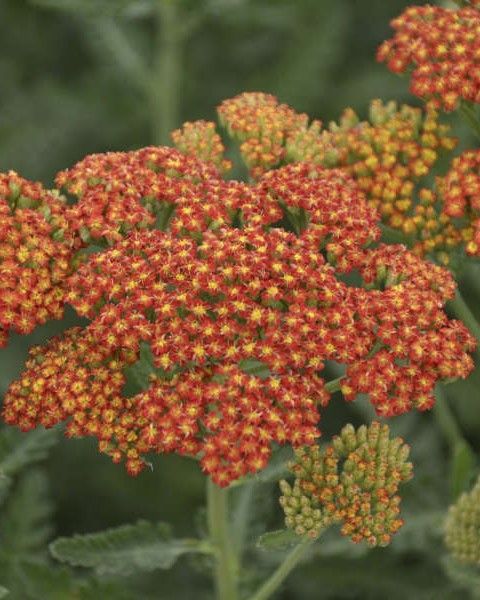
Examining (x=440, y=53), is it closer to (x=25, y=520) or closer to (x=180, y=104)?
(x=25, y=520)

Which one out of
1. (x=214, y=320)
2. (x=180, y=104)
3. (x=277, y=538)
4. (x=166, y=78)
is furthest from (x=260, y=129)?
(x=180, y=104)

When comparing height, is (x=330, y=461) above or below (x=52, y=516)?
below

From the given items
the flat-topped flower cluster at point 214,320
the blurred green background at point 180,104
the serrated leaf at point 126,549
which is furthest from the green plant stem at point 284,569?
the blurred green background at point 180,104

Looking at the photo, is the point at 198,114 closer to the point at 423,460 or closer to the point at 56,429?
the point at 423,460

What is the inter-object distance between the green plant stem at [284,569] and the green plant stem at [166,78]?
3678mm

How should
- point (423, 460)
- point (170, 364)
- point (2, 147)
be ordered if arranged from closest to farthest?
point (170, 364)
point (423, 460)
point (2, 147)

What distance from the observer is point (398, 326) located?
4.17 m

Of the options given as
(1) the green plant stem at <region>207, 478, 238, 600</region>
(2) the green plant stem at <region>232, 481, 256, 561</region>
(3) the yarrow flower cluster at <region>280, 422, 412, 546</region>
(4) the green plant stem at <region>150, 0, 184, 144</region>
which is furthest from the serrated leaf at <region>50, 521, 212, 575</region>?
(4) the green plant stem at <region>150, 0, 184, 144</region>

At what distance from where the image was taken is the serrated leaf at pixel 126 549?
4.59m

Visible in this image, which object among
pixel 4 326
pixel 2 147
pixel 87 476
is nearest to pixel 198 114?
pixel 2 147

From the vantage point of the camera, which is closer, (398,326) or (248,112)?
(398,326)

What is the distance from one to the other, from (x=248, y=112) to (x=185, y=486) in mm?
2931

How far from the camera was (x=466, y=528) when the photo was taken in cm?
492

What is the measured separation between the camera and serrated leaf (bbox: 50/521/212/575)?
15.1ft
